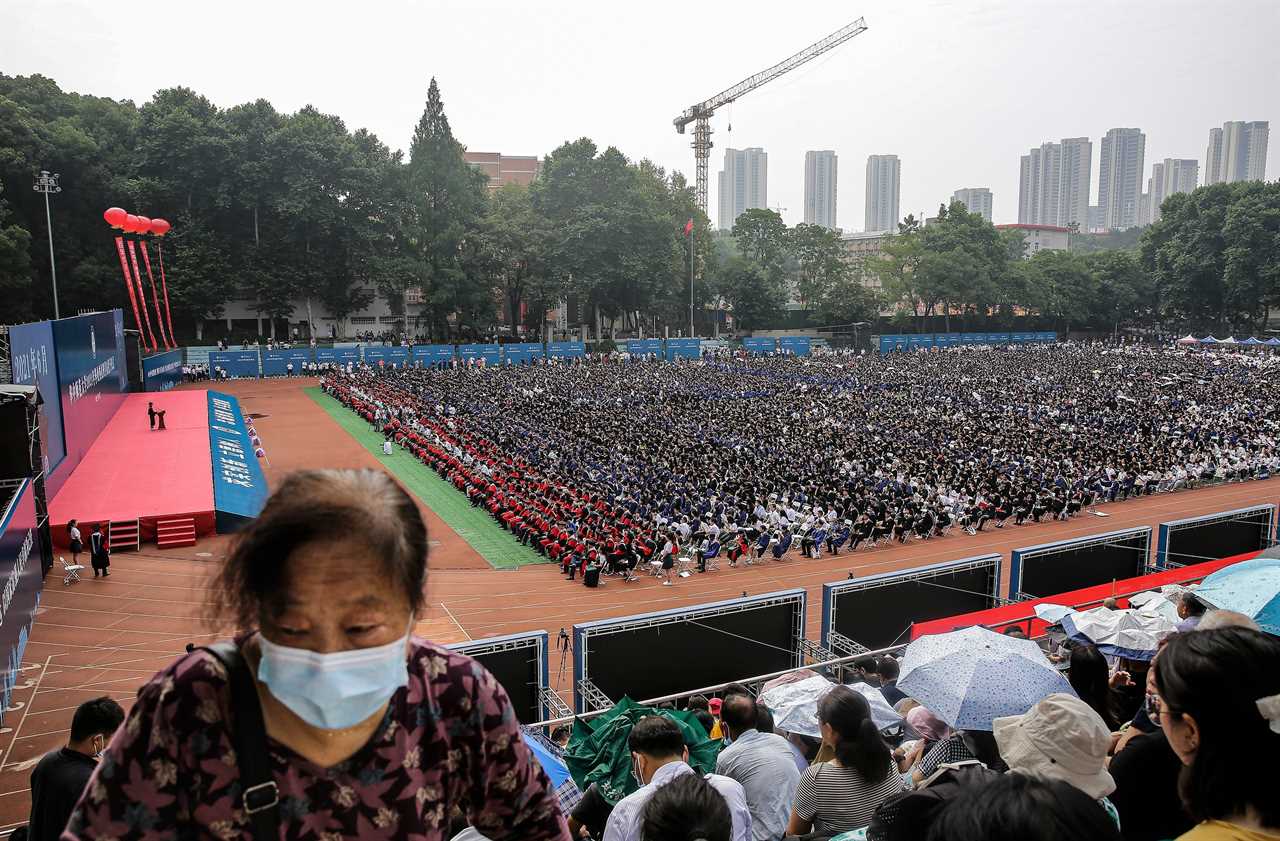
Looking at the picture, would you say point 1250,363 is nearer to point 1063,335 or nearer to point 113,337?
point 1063,335

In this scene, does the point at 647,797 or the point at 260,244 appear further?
the point at 260,244

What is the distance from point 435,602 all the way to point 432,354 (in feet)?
116

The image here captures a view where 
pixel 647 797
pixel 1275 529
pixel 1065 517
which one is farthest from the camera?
pixel 1065 517

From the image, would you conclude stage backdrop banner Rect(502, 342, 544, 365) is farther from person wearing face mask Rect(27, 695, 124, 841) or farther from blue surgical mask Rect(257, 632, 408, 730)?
blue surgical mask Rect(257, 632, 408, 730)

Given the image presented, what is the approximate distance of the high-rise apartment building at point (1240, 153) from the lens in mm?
168875

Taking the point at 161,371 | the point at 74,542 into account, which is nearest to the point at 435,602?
the point at 74,542

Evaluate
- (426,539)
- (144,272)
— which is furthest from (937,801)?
(144,272)

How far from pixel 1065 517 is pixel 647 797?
18.4 metres

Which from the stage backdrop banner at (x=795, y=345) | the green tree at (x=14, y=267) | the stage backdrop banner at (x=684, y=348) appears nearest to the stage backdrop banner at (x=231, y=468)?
the green tree at (x=14, y=267)

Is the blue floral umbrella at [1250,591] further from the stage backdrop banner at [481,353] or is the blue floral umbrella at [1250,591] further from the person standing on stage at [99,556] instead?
the stage backdrop banner at [481,353]

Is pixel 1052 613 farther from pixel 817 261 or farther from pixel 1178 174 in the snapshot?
pixel 1178 174

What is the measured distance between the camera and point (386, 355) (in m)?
46.2

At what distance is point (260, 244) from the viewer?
161 feet

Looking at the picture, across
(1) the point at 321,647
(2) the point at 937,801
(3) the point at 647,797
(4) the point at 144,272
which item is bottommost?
(3) the point at 647,797
